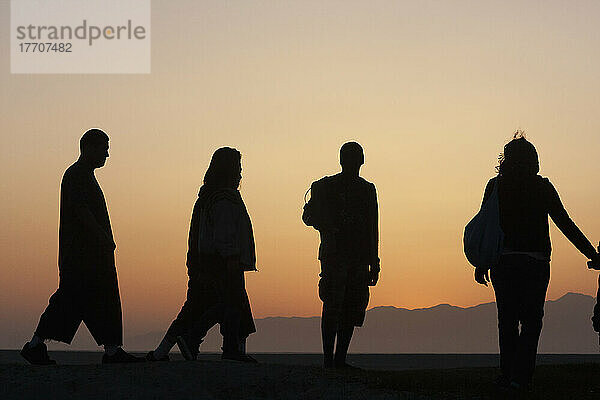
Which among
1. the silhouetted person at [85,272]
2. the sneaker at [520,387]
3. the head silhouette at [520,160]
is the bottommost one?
the sneaker at [520,387]

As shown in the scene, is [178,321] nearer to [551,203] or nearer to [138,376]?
[138,376]

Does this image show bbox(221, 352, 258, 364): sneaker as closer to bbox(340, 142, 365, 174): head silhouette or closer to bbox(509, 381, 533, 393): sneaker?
bbox(340, 142, 365, 174): head silhouette

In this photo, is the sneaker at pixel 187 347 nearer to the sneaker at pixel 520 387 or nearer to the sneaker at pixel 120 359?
the sneaker at pixel 120 359

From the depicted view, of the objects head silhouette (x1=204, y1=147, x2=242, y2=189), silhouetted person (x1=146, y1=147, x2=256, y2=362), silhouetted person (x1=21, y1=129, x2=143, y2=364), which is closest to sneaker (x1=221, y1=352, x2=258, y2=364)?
silhouetted person (x1=146, y1=147, x2=256, y2=362)

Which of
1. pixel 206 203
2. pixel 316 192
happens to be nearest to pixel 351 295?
pixel 316 192

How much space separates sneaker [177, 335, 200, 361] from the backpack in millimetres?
2982

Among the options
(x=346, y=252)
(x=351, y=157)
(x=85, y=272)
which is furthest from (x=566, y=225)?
(x=85, y=272)

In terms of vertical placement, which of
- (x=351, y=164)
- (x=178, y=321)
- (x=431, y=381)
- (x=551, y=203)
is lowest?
(x=431, y=381)

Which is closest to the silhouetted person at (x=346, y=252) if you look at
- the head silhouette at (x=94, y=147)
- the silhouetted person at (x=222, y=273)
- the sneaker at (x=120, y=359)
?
the silhouetted person at (x=222, y=273)

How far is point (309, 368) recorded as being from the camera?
9070mm

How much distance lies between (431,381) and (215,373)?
2.05 metres

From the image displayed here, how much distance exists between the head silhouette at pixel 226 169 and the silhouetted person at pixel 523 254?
2.77 meters

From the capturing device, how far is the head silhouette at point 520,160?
342 inches

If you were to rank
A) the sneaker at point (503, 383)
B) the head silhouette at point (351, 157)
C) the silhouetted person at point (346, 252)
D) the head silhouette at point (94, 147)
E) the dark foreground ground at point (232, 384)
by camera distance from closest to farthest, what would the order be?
the dark foreground ground at point (232, 384), the sneaker at point (503, 383), the head silhouette at point (94, 147), the silhouetted person at point (346, 252), the head silhouette at point (351, 157)
